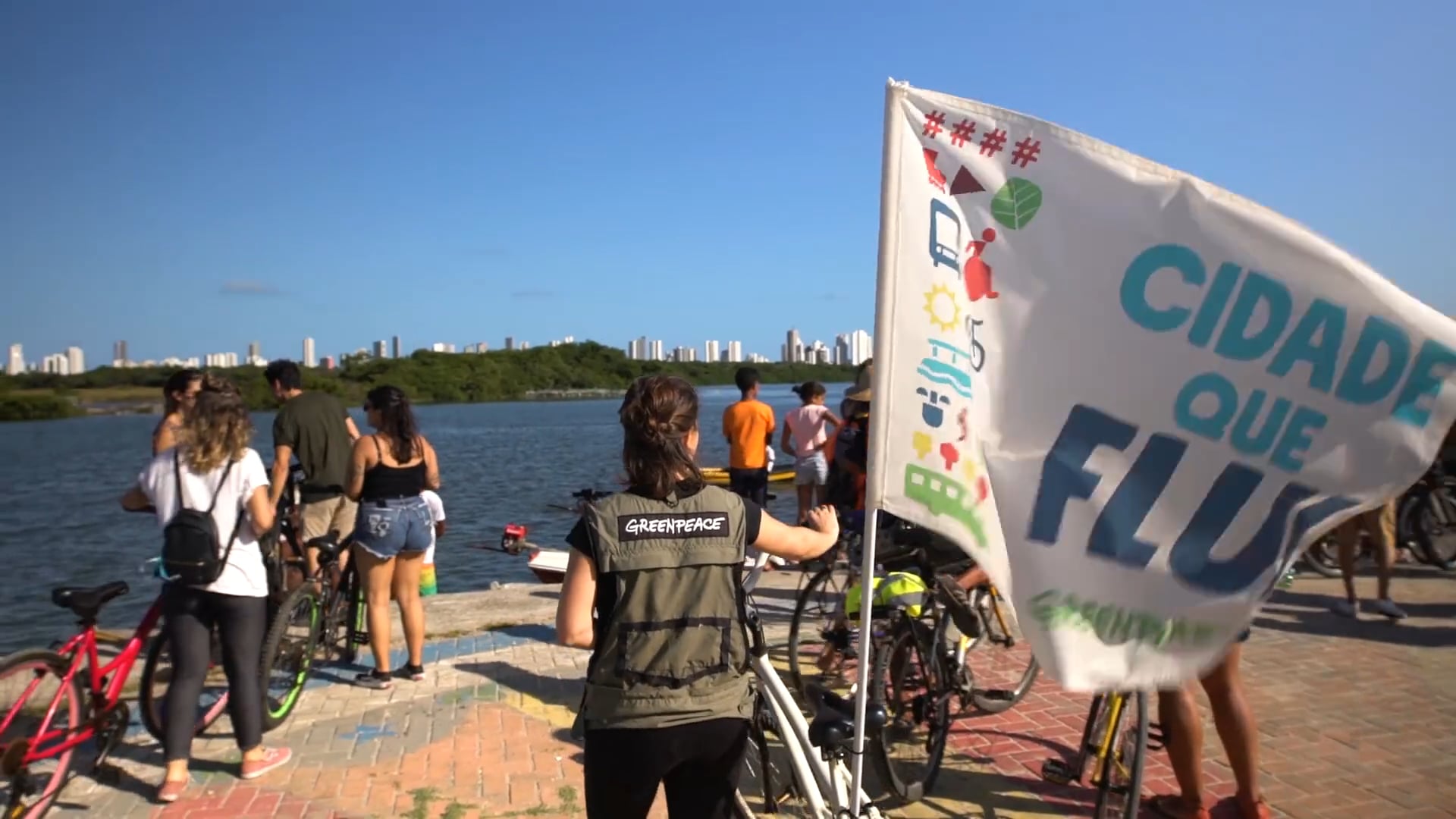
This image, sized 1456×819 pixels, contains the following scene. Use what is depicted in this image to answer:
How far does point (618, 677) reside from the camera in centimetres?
235

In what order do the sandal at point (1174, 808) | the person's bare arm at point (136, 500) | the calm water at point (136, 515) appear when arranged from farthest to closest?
the calm water at point (136, 515)
the person's bare arm at point (136, 500)
the sandal at point (1174, 808)

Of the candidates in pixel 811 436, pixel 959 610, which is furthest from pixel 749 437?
pixel 959 610

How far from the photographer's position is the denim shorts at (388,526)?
16.9 feet

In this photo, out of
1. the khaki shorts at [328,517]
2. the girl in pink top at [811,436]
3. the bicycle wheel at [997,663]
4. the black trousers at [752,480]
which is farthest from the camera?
the girl in pink top at [811,436]

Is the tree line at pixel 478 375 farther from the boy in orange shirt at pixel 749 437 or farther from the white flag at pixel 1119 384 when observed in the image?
the white flag at pixel 1119 384

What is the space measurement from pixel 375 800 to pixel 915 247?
321 centimetres

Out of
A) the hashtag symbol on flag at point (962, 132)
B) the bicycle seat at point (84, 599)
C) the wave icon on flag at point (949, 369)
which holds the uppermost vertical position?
the hashtag symbol on flag at point (962, 132)

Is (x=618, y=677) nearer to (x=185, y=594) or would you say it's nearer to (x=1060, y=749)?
(x=185, y=594)

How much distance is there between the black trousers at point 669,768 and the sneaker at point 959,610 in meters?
2.08

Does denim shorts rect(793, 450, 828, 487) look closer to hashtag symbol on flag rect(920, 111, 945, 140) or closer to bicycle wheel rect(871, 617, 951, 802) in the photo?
bicycle wheel rect(871, 617, 951, 802)

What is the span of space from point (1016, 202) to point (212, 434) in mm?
3374

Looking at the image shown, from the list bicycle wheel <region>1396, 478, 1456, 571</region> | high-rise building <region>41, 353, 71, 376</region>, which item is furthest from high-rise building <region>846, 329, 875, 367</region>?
high-rise building <region>41, 353, 71, 376</region>

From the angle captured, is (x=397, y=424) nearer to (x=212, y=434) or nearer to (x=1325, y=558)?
(x=212, y=434)

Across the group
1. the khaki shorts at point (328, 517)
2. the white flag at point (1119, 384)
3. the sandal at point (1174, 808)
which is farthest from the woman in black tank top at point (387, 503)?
the sandal at point (1174, 808)
